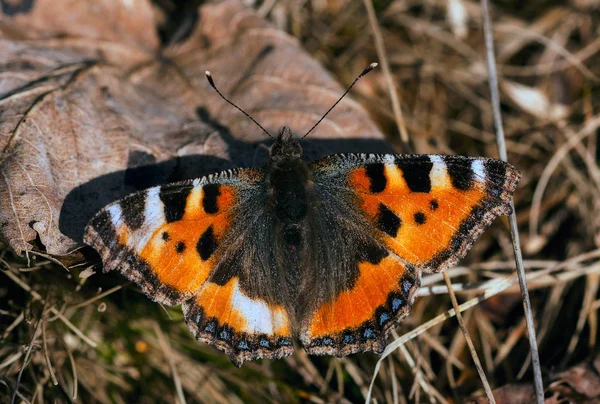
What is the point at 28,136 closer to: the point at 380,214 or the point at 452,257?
the point at 380,214

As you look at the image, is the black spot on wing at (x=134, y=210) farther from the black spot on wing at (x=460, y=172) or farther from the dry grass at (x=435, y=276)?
the black spot on wing at (x=460, y=172)

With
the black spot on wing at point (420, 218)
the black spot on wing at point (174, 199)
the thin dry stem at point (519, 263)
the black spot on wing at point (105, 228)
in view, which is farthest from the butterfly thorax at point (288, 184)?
the thin dry stem at point (519, 263)

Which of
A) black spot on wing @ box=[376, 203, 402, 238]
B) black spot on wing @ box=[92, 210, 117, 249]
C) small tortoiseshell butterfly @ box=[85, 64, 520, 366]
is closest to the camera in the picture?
black spot on wing @ box=[92, 210, 117, 249]

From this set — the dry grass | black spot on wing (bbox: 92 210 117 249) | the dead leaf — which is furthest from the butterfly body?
the dead leaf

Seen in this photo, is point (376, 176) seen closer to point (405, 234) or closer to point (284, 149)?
point (405, 234)

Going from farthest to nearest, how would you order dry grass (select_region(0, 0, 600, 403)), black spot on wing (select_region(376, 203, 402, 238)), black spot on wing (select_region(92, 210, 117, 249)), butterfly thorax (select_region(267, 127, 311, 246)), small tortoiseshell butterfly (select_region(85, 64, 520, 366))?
1. dry grass (select_region(0, 0, 600, 403))
2. butterfly thorax (select_region(267, 127, 311, 246))
3. black spot on wing (select_region(376, 203, 402, 238))
4. small tortoiseshell butterfly (select_region(85, 64, 520, 366))
5. black spot on wing (select_region(92, 210, 117, 249))

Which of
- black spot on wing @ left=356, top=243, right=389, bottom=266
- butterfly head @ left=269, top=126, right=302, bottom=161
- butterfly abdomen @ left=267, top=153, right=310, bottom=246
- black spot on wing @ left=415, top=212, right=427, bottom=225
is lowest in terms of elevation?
black spot on wing @ left=356, top=243, right=389, bottom=266

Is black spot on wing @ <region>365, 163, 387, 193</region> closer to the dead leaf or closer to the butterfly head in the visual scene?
the butterfly head

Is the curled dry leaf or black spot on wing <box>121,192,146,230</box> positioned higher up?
the curled dry leaf
